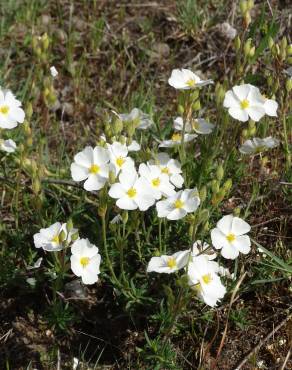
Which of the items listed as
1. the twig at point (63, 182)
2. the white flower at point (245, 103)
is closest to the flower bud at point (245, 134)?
the white flower at point (245, 103)

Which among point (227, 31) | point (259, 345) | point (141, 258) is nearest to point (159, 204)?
point (141, 258)

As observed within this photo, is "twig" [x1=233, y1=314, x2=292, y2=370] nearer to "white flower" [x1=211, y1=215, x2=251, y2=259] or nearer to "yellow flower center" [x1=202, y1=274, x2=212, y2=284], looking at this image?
"white flower" [x1=211, y1=215, x2=251, y2=259]

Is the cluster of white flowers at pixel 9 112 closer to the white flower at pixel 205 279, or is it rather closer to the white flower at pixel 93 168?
the white flower at pixel 93 168

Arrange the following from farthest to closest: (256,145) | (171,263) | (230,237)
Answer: (256,145) → (230,237) → (171,263)

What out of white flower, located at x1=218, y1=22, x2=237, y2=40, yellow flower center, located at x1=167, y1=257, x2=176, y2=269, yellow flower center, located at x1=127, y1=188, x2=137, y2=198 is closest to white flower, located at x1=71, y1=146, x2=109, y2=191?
yellow flower center, located at x1=127, y1=188, x2=137, y2=198

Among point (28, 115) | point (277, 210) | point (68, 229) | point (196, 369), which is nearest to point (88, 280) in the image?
point (68, 229)

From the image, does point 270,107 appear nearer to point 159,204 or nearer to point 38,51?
point 159,204
